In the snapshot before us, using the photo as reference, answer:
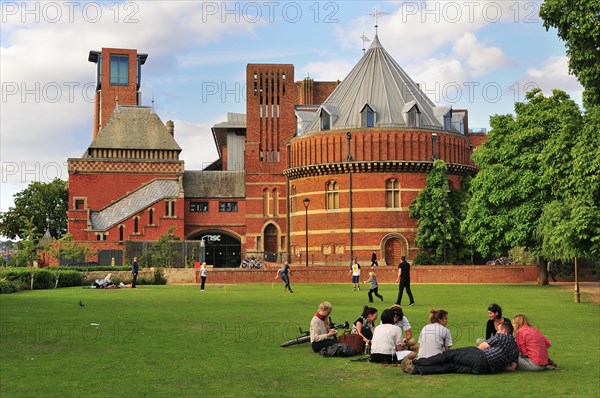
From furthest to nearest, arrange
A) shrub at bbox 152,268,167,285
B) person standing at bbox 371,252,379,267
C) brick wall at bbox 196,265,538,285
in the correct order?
person standing at bbox 371,252,379,267 → brick wall at bbox 196,265,538,285 → shrub at bbox 152,268,167,285

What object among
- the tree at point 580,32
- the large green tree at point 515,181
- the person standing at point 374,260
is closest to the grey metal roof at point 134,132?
the person standing at point 374,260

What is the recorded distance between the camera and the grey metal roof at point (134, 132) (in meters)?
76.0

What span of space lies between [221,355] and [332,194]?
1852 inches

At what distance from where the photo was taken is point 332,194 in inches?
2472

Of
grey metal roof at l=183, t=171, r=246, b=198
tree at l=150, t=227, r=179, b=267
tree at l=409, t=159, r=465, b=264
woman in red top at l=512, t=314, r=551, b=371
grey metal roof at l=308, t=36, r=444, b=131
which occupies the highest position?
grey metal roof at l=308, t=36, r=444, b=131

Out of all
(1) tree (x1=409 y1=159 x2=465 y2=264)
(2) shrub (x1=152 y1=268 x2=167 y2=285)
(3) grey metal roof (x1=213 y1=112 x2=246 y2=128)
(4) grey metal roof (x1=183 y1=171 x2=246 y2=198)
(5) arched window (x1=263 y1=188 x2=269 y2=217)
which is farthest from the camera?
(3) grey metal roof (x1=213 y1=112 x2=246 y2=128)

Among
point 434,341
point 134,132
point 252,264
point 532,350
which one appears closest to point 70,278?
point 252,264

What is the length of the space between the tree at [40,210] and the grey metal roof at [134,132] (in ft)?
73.6

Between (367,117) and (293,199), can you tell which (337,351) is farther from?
(293,199)

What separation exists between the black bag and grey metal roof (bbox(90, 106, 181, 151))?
2440 inches

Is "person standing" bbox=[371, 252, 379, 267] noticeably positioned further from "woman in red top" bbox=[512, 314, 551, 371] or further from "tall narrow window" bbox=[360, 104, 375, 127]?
"woman in red top" bbox=[512, 314, 551, 371]

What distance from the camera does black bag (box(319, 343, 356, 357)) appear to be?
53.2 ft

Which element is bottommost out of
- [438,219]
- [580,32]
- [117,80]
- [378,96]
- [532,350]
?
[532,350]

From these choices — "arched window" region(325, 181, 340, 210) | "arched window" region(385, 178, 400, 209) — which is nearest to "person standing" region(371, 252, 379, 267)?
"arched window" region(385, 178, 400, 209)
